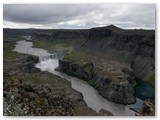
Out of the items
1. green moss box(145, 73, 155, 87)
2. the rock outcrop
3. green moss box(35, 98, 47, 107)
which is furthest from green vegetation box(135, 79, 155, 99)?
green moss box(35, 98, 47, 107)

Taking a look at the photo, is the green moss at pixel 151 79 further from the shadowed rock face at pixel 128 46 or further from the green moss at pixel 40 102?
the green moss at pixel 40 102

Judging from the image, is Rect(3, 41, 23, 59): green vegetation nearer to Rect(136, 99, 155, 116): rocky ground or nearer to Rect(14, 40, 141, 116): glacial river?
Rect(14, 40, 141, 116): glacial river

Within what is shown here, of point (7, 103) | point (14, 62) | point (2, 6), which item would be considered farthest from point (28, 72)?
point (2, 6)

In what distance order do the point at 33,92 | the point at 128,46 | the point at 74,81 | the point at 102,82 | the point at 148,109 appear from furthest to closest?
the point at 102,82
the point at 128,46
the point at 74,81
the point at 33,92
the point at 148,109

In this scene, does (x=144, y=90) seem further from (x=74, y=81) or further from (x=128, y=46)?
(x=74, y=81)

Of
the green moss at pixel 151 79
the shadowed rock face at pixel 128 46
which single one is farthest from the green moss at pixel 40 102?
the green moss at pixel 151 79

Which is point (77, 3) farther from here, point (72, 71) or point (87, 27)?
point (72, 71)

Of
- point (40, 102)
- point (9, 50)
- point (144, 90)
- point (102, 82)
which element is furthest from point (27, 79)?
point (144, 90)
